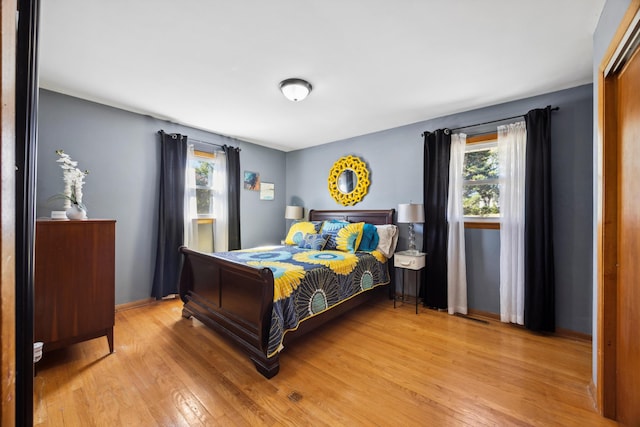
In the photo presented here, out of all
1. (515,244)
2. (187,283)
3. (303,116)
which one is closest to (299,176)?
(303,116)

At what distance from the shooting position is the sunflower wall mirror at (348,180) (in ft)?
13.1

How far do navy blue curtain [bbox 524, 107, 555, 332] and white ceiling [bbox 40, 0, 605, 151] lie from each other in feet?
1.45

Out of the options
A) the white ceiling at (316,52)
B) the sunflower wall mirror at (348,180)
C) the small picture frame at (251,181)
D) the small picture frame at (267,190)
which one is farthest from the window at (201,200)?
the sunflower wall mirror at (348,180)

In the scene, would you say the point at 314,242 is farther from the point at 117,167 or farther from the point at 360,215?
the point at 117,167

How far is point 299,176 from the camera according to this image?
192 inches

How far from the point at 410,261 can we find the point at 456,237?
60 cm

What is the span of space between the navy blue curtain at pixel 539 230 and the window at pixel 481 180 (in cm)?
35

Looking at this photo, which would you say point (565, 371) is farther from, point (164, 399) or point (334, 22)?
point (334, 22)

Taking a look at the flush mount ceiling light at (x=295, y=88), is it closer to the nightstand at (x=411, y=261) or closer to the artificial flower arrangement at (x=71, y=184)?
the artificial flower arrangement at (x=71, y=184)

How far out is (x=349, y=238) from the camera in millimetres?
3354

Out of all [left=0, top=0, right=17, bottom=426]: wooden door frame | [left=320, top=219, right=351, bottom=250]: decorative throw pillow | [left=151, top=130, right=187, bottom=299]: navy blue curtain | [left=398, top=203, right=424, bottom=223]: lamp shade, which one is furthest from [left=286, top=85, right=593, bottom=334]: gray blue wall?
[left=0, top=0, right=17, bottom=426]: wooden door frame

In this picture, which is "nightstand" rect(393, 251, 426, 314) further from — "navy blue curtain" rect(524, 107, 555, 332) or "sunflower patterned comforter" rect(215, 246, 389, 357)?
"navy blue curtain" rect(524, 107, 555, 332)

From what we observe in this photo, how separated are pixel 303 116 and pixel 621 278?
10.1 ft

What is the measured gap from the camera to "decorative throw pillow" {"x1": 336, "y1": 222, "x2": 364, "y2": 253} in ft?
10.9
